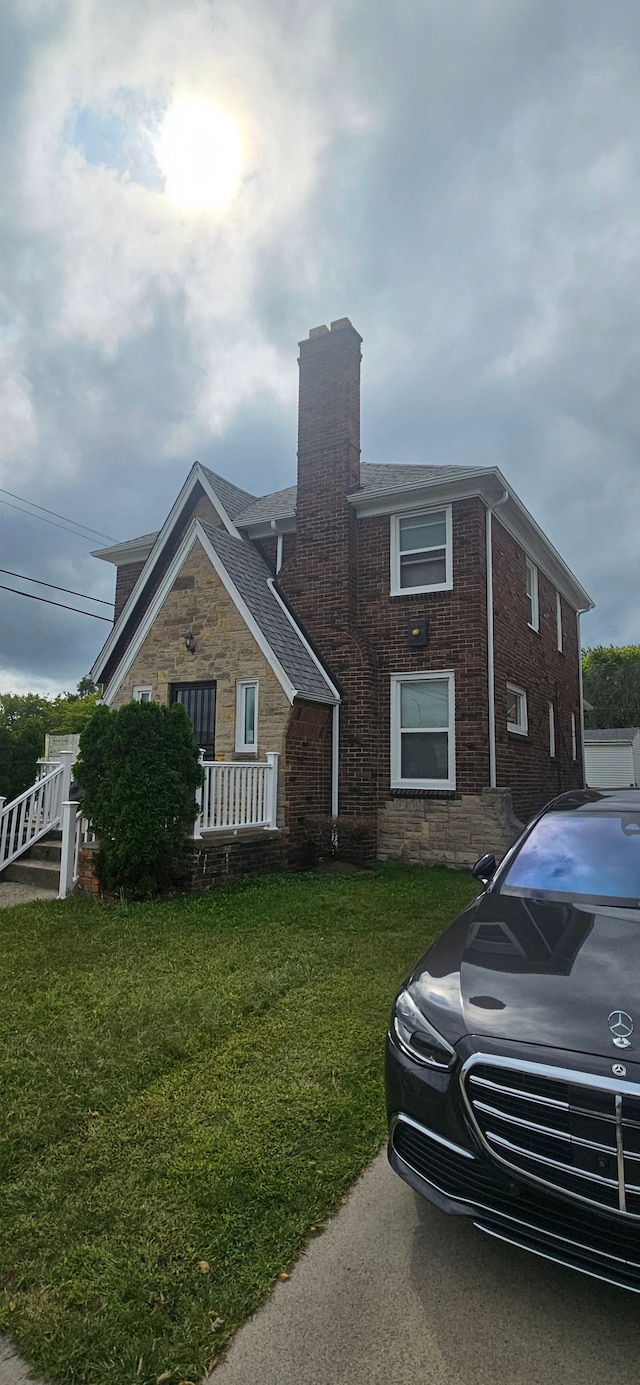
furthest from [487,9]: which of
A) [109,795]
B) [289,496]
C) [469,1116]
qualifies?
[469,1116]

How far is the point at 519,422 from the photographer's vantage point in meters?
21.7

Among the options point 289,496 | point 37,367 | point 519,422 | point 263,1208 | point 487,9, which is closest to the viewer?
point 263,1208

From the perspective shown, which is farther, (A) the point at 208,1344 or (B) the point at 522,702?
(B) the point at 522,702

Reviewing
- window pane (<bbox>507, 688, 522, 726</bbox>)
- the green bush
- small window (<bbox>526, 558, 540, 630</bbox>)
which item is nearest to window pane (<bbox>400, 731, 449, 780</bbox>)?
window pane (<bbox>507, 688, 522, 726</bbox>)

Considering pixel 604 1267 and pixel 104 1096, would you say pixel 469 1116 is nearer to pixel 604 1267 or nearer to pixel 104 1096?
pixel 604 1267

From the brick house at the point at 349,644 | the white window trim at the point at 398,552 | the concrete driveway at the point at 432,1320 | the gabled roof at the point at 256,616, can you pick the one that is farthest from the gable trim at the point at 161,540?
the concrete driveway at the point at 432,1320

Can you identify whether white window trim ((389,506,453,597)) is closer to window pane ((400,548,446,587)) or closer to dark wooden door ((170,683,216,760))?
window pane ((400,548,446,587))

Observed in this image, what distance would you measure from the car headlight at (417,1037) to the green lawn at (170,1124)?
75 centimetres

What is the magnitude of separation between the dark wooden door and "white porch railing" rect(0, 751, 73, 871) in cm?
242

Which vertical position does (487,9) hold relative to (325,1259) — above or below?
above

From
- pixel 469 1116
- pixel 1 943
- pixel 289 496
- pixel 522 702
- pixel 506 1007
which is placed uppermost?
pixel 289 496

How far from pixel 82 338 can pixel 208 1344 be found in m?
16.2

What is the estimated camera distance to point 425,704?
1158 centimetres

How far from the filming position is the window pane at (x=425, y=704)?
1141 cm
